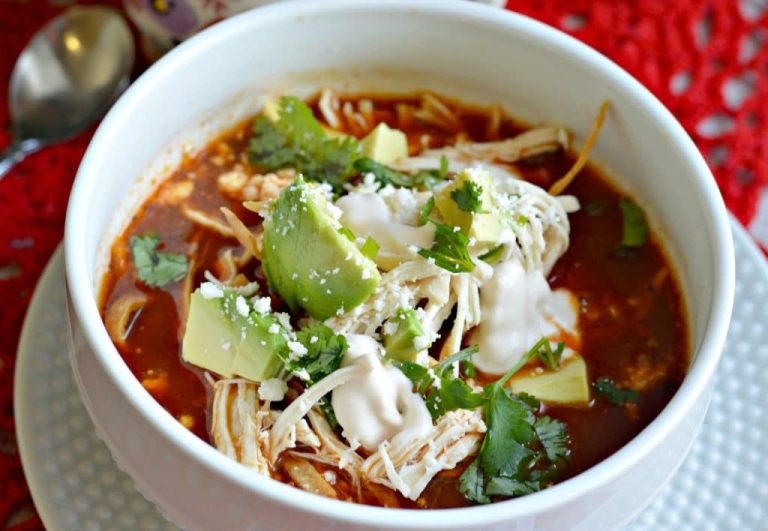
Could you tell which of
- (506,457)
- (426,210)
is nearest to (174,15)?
(426,210)

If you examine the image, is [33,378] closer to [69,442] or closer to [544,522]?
[69,442]

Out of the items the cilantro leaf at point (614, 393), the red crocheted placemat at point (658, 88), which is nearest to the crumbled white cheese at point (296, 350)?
Answer: the cilantro leaf at point (614, 393)

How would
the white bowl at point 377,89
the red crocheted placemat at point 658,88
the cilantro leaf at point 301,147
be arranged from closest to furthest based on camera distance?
the white bowl at point 377,89 < the cilantro leaf at point 301,147 < the red crocheted placemat at point 658,88

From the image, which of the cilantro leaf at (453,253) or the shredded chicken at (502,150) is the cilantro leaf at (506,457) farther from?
the shredded chicken at (502,150)

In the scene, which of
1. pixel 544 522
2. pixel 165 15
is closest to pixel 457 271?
pixel 544 522

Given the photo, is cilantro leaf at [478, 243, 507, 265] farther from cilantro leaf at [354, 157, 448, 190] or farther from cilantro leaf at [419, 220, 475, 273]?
cilantro leaf at [354, 157, 448, 190]

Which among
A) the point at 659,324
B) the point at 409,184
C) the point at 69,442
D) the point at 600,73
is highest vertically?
the point at 600,73

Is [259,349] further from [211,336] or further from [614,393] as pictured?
[614,393]
